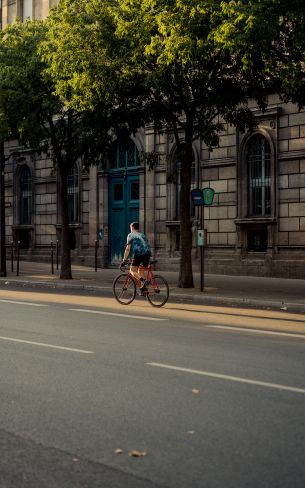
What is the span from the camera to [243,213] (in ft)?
87.7

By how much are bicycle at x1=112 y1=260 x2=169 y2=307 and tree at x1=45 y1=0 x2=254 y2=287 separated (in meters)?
3.97

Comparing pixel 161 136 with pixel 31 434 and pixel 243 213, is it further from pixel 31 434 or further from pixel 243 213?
pixel 31 434

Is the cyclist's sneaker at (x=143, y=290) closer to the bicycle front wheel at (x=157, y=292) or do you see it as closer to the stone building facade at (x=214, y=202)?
the bicycle front wheel at (x=157, y=292)

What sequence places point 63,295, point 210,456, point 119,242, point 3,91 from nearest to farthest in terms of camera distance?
point 210,456 < point 63,295 < point 3,91 < point 119,242

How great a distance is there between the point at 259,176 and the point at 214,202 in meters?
2.06

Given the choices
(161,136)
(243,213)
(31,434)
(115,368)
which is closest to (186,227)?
(243,213)

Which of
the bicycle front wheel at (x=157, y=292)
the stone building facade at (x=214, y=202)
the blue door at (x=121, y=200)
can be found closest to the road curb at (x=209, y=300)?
the bicycle front wheel at (x=157, y=292)

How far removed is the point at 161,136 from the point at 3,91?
854cm

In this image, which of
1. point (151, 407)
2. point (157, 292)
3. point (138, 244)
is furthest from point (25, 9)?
point (151, 407)

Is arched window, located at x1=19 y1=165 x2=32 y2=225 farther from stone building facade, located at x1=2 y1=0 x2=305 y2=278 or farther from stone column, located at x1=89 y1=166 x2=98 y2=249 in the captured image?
stone column, located at x1=89 y1=166 x2=98 y2=249

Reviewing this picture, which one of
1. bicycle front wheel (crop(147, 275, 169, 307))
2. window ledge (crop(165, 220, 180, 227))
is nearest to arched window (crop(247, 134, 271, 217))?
window ledge (crop(165, 220, 180, 227))

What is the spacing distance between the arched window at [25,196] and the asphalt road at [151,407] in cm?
2656

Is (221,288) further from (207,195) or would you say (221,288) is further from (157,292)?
(157,292)

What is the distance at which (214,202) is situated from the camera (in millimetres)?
27688
